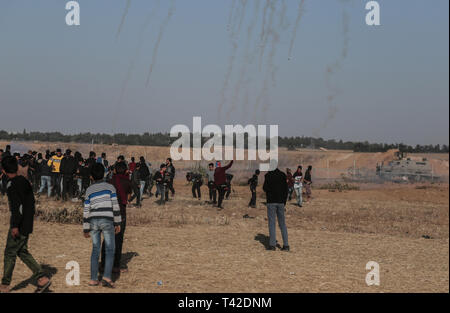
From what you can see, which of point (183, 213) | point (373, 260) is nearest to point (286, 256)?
point (373, 260)

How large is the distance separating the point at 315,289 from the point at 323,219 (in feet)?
32.7

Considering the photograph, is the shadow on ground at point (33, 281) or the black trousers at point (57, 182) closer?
the shadow on ground at point (33, 281)

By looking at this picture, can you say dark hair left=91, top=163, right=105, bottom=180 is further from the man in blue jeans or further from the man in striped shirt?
the man in blue jeans

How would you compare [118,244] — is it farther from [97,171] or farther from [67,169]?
[67,169]

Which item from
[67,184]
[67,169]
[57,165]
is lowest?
[67,184]

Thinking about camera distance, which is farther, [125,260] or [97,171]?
[125,260]

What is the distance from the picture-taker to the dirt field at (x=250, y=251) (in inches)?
328

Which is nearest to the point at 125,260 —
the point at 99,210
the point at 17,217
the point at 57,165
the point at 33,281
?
the point at 33,281

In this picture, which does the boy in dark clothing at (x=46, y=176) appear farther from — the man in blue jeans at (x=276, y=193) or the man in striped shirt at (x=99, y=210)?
the man in striped shirt at (x=99, y=210)

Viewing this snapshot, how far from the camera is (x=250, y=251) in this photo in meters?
11.2

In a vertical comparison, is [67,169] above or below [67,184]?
above

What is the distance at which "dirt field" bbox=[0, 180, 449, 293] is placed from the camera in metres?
8.33

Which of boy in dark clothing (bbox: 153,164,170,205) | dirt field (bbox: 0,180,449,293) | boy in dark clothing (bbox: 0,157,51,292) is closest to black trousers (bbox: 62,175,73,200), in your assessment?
dirt field (bbox: 0,180,449,293)

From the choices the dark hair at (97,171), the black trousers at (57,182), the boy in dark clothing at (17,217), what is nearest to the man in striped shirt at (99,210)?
the dark hair at (97,171)
